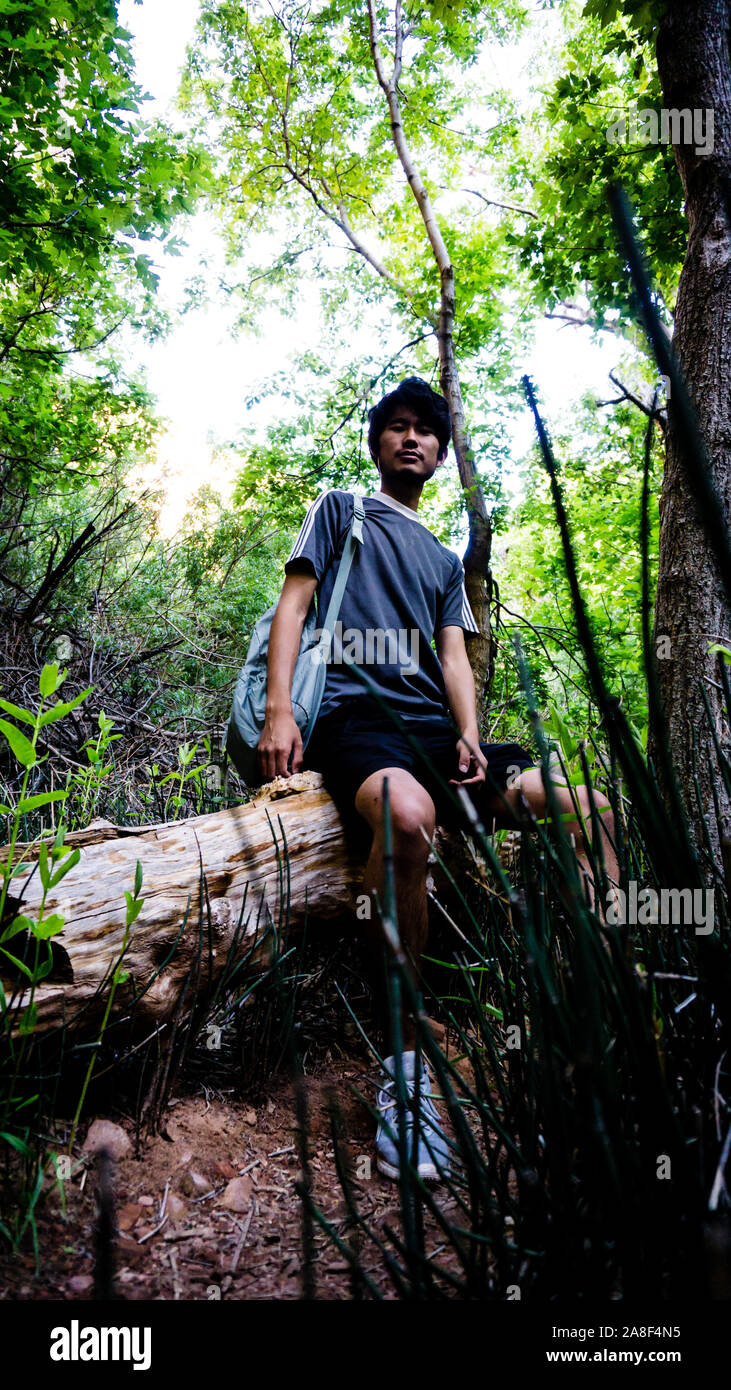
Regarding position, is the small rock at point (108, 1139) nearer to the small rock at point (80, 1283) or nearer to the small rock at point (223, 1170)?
→ the small rock at point (223, 1170)

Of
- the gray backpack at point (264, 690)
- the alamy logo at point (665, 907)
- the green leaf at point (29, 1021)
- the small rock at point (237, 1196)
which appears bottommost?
the small rock at point (237, 1196)

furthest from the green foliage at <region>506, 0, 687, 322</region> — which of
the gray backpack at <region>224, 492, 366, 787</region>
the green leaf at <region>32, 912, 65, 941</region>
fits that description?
the green leaf at <region>32, 912, 65, 941</region>

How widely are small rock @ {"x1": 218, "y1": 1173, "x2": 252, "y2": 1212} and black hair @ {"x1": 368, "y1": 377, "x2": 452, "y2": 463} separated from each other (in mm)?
2571

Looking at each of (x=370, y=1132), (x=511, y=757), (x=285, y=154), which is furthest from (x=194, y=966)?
(x=285, y=154)

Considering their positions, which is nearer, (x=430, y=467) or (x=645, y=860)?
(x=645, y=860)

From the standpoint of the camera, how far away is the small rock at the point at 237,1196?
4.18 feet

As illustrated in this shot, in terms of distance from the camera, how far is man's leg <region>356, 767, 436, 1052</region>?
1.69 metres

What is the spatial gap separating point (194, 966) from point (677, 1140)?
126cm

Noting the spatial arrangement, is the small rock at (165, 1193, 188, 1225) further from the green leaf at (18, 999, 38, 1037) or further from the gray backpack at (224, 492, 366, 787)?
the gray backpack at (224, 492, 366, 787)

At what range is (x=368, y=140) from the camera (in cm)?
825

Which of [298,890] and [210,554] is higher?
[210,554]

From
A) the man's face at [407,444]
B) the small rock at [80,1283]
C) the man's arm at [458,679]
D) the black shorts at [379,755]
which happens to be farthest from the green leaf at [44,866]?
the man's face at [407,444]

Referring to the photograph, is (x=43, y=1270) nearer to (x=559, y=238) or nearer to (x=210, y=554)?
(x=559, y=238)

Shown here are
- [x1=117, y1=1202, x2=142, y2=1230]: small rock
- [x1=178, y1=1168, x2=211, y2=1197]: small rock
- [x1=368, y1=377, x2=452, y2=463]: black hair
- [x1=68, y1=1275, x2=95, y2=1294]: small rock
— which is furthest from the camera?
[x1=368, y1=377, x2=452, y2=463]: black hair
